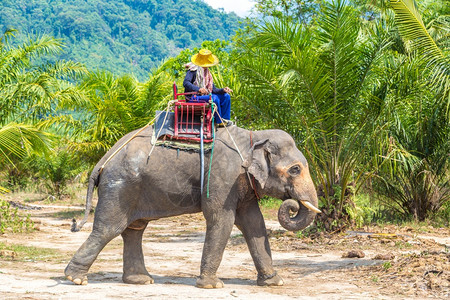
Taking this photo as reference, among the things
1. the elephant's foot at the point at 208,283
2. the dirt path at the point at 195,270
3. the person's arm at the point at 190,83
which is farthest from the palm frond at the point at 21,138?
the elephant's foot at the point at 208,283

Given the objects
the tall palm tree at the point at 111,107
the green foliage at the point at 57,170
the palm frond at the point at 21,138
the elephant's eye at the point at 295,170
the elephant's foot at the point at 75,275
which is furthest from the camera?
the green foliage at the point at 57,170

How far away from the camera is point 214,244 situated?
7.45 metres

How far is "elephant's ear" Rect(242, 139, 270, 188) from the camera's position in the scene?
293 inches

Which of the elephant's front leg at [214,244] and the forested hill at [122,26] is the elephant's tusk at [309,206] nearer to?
the elephant's front leg at [214,244]

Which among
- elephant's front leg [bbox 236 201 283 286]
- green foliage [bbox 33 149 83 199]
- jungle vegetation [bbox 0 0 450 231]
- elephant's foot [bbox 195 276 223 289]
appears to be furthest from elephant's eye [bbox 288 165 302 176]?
green foliage [bbox 33 149 83 199]

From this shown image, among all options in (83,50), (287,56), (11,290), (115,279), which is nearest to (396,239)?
(287,56)

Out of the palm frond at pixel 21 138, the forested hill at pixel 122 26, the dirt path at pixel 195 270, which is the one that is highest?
the forested hill at pixel 122 26

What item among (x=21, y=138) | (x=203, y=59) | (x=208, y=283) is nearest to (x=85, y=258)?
(x=208, y=283)

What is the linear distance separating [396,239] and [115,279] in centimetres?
594

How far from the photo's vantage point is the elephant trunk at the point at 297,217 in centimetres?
742

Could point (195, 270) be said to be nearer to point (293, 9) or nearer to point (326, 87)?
point (326, 87)

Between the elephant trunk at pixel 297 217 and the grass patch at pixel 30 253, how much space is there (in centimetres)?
456

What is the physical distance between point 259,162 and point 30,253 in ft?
17.1

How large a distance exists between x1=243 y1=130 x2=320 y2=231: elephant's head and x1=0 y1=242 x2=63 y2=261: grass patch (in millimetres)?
4452
